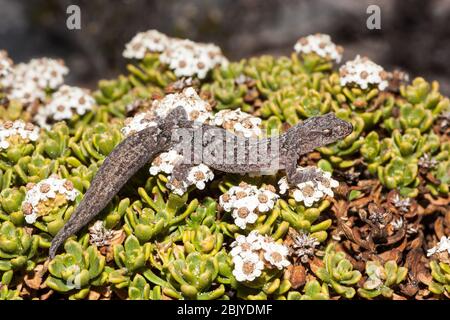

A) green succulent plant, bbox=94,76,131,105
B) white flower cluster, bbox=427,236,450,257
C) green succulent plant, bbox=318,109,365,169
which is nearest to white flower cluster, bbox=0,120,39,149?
green succulent plant, bbox=94,76,131,105

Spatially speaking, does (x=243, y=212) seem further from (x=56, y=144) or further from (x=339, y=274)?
(x=56, y=144)

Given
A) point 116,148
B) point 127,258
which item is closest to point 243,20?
point 116,148

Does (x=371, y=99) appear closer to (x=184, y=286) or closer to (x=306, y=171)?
(x=306, y=171)

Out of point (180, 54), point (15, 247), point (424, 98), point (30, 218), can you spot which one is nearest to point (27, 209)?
point (30, 218)

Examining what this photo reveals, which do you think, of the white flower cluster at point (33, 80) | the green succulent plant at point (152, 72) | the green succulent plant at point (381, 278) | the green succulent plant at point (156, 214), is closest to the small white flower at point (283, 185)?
the green succulent plant at point (156, 214)

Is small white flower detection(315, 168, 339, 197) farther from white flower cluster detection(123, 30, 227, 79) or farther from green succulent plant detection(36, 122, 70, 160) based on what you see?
green succulent plant detection(36, 122, 70, 160)
